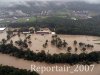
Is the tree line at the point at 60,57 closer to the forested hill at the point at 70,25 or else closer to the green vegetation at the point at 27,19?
the forested hill at the point at 70,25

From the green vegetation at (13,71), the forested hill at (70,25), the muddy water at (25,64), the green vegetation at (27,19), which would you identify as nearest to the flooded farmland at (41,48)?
the muddy water at (25,64)

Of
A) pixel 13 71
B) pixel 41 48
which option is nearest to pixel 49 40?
pixel 41 48

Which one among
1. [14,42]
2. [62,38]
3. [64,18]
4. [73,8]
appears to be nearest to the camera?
[14,42]

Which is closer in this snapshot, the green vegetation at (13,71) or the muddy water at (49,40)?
the green vegetation at (13,71)

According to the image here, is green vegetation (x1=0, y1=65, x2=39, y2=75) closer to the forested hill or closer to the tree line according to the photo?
the tree line

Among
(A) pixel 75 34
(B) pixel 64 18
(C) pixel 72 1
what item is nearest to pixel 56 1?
(C) pixel 72 1

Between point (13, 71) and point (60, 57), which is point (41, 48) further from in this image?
point (13, 71)

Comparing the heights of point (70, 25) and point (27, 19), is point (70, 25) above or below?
below

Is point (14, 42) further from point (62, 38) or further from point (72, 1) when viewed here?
point (72, 1)

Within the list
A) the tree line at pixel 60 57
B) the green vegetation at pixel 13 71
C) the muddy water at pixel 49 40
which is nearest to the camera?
the green vegetation at pixel 13 71
